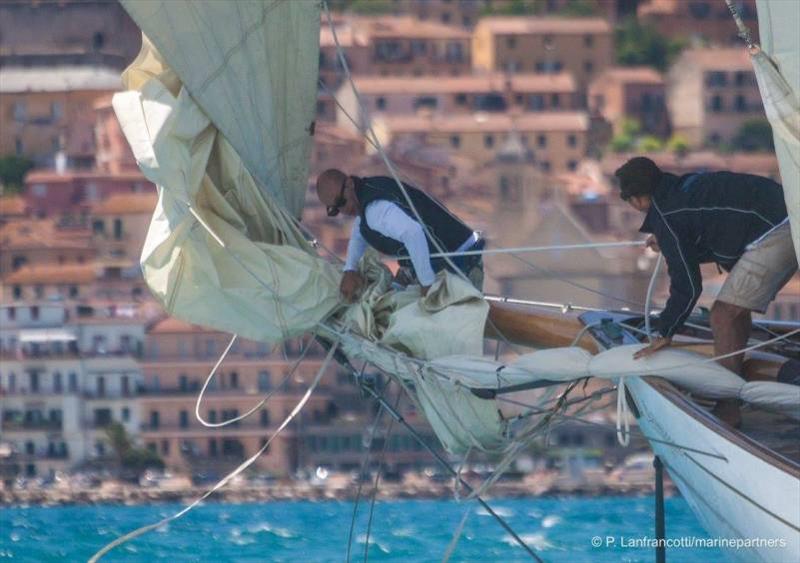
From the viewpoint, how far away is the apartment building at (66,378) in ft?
124

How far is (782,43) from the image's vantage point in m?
5.73

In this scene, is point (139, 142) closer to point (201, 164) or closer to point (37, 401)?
point (201, 164)

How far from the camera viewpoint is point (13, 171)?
51.2 m

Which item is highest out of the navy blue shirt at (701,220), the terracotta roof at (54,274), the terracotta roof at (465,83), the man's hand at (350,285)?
the terracotta roof at (465,83)

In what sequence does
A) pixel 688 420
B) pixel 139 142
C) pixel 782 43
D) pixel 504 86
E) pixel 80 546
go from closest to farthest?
pixel 782 43, pixel 688 420, pixel 139 142, pixel 80 546, pixel 504 86

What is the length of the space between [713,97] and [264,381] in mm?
21074

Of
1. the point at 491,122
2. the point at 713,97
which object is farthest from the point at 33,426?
the point at 713,97

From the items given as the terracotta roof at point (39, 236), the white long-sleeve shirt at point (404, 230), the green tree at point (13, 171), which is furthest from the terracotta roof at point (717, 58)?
the white long-sleeve shirt at point (404, 230)

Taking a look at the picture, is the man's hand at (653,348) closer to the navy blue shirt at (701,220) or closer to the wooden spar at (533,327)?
the navy blue shirt at (701,220)

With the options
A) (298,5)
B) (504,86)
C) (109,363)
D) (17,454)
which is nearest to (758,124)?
(504,86)

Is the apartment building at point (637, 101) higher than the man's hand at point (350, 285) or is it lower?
higher

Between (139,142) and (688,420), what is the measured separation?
5.46 ft

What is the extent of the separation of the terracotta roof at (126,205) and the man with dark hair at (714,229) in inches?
1541

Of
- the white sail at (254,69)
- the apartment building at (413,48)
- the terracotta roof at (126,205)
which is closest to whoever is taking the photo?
the white sail at (254,69)
